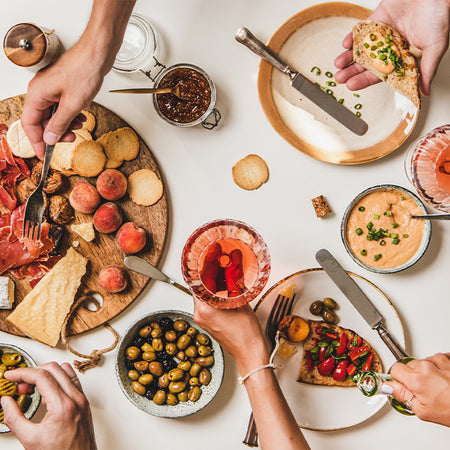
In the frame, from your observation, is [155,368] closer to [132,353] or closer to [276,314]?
[132,353]

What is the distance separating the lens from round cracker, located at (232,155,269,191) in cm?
164

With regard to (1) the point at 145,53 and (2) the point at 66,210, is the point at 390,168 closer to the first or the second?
(1) the point at 145,53

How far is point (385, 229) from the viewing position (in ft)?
5.26

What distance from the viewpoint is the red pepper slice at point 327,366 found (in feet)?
5.23

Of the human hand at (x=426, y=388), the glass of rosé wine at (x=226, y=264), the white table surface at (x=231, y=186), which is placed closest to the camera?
the human hand at (x=426, y=388)

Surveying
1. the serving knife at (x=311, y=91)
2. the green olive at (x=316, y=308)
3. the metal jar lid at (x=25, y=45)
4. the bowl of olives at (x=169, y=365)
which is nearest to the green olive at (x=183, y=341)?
the bowl of olives at (x=169, y=365)

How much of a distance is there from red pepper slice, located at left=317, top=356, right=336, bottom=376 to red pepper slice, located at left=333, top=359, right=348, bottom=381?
0.02 metres

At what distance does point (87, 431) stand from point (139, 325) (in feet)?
1.26

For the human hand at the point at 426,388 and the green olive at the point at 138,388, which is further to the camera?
the green olive at the point at 138,388

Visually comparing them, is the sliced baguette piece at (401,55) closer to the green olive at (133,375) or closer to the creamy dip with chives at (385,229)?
the creamy dip with chives at (385,229)

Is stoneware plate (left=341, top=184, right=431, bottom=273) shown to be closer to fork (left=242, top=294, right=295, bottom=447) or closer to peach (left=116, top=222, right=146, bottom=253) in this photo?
fork (left=242, top=294, right=295, bottom=447)

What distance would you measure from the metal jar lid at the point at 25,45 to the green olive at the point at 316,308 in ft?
4.05

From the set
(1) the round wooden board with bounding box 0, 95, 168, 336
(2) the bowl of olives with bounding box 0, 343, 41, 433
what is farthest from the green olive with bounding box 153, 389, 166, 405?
(2) the bowl of olives with bounding box 0, 343, 41, 433

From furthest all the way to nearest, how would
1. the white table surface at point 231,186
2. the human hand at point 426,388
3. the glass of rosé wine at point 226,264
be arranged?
the white table surface at point 231,186 → the glass of rosé wine at point 226,264 → the human hand at point 426,388
